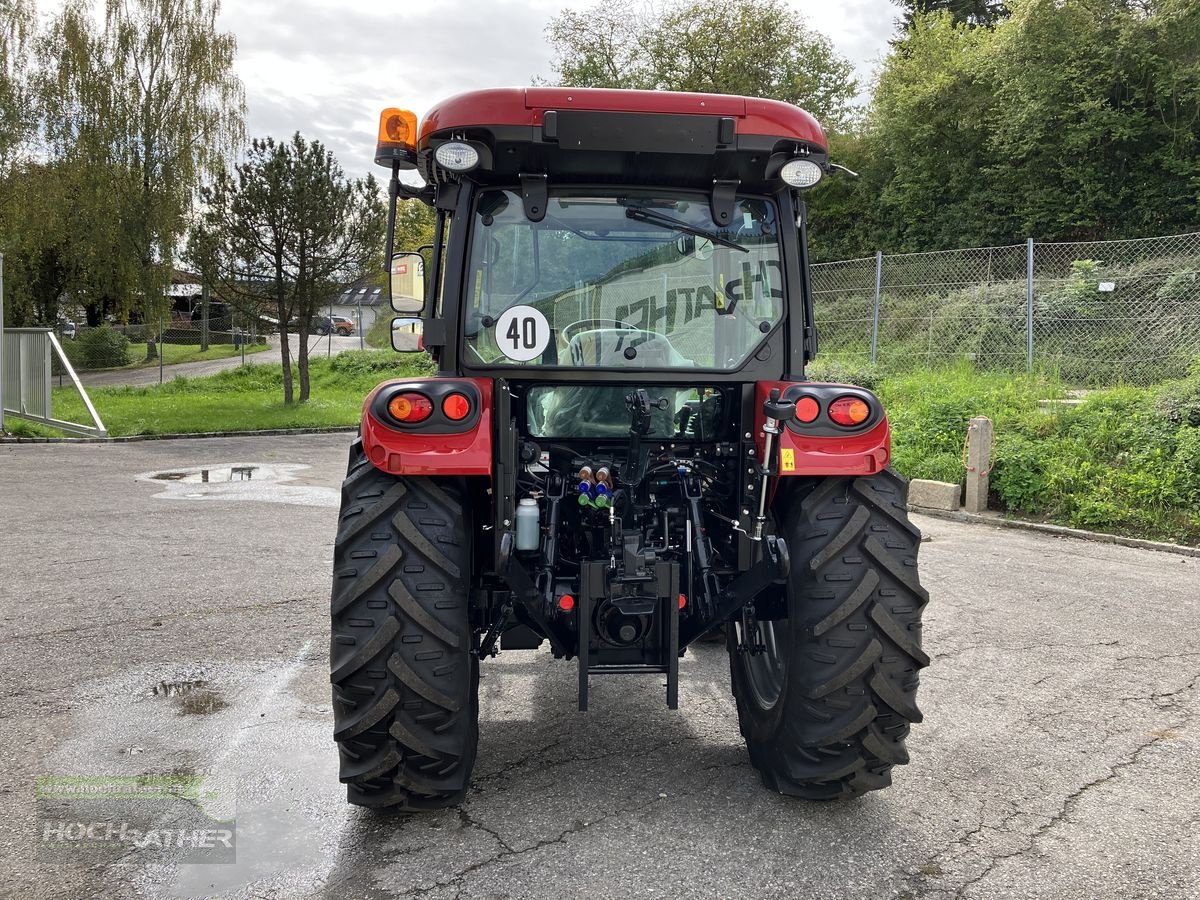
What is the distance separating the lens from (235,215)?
2102 centimetres

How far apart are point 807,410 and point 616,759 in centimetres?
155

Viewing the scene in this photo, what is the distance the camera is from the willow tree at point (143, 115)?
26906 mm

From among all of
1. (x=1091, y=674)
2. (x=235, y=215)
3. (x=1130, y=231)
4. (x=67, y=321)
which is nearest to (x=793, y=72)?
(x=1130, y=231)

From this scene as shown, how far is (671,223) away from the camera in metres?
3.52

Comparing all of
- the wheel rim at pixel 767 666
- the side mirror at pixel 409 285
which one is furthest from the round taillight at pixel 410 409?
the wheel rim at pixel 767 666

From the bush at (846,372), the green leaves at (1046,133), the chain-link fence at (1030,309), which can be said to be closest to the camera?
the chain-link fence at (1030,309)

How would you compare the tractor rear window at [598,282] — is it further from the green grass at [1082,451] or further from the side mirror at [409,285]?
the green grass at [1082,451]

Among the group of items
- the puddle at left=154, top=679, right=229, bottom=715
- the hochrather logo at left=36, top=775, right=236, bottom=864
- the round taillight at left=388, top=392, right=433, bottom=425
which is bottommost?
the puddle at left=154, top=679, right=229, bottom=715

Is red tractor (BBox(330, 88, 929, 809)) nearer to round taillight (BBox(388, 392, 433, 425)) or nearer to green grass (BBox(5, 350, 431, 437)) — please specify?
round taillight (BBox(388, 392, 433, 425))

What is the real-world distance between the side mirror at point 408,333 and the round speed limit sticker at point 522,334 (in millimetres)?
406

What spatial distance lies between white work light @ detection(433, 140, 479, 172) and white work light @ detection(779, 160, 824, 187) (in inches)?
42.8

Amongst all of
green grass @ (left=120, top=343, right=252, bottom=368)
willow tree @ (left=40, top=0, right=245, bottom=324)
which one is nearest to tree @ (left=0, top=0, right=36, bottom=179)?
willow tree @ (left=40, top=0, right=245, bottom=324)

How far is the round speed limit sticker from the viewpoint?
3451mm

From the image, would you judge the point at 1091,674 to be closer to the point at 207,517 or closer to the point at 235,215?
the point at 207,517
